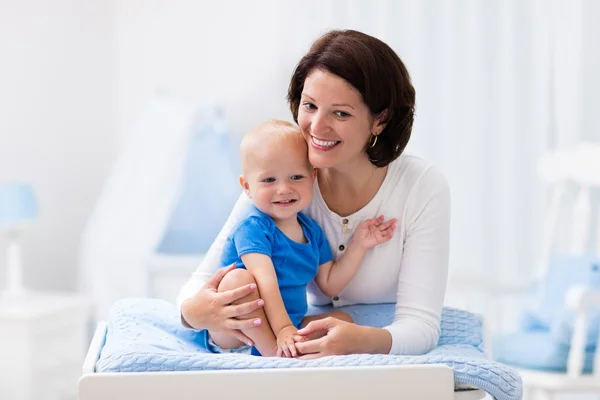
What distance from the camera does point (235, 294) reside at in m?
1.45

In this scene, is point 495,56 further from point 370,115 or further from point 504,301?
point 370,115

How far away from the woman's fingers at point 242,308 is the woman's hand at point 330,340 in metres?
0.10

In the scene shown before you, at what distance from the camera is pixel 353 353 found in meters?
1.41

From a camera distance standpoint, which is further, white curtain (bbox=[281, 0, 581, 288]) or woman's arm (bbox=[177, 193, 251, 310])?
white curtain (bbox=[281, 0, 581, 288])

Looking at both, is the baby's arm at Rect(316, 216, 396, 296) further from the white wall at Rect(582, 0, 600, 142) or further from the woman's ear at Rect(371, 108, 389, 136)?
the white wall at Rect(582, 0, 600, 142)

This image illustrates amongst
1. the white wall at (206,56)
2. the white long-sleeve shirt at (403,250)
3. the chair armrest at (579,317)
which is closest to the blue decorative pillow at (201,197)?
the white wall at (206,56)

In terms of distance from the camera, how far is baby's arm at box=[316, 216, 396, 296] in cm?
163

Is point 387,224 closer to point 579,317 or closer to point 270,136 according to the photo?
point 270,136

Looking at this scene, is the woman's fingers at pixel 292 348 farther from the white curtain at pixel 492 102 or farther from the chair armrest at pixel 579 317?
the white curtain at pixel 492 102

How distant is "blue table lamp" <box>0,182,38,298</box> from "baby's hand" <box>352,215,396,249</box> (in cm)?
193

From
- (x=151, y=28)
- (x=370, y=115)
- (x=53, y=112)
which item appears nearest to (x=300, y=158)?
(x=370, y=115)

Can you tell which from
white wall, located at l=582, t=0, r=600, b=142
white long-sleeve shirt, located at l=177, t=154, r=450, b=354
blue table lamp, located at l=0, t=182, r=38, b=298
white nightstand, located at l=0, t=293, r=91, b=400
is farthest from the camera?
white wall, located at l=582, t=0, r=600, b=142

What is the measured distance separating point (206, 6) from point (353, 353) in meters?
3.20

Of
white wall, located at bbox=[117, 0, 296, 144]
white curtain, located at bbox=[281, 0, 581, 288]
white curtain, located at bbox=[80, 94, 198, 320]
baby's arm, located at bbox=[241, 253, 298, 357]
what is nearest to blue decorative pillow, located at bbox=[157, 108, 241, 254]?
white curtain, located at bbox=[80, 94, 198, 320]
